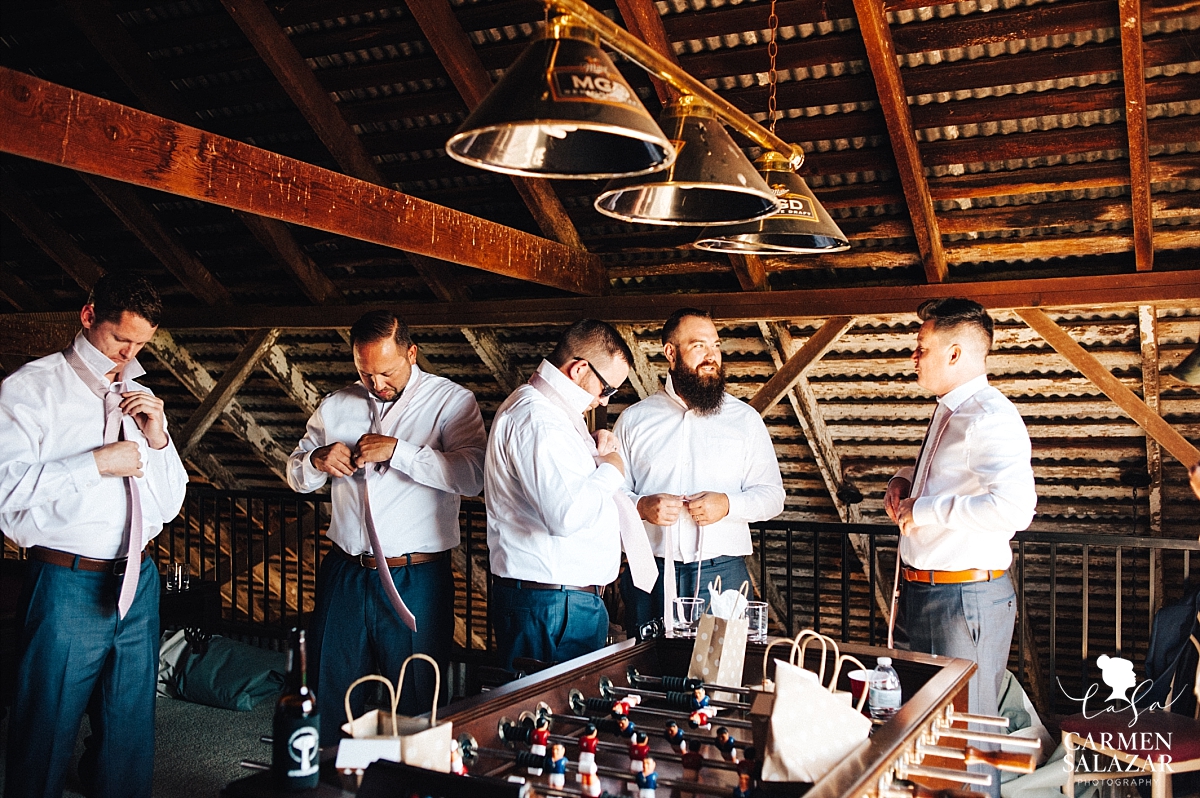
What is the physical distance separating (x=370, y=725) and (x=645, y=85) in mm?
4093


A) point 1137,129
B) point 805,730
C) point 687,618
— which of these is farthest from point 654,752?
point 1137,129

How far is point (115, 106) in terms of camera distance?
3.51 m

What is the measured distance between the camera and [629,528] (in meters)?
3.76

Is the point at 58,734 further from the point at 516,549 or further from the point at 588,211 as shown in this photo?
the point at 588,211

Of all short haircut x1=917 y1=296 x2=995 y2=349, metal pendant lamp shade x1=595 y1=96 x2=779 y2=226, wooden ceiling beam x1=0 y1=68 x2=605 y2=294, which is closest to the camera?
metal pendant lamp shade x1=595 y1=96 x2=779 y2=226

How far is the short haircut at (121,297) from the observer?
11.2ft

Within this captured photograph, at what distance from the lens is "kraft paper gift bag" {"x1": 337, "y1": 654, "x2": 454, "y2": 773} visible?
1.87 metres

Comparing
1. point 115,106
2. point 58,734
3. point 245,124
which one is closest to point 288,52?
point 245,124

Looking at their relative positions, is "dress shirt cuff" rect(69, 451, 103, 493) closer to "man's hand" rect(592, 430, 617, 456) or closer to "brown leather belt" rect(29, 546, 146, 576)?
"brown leather belt" rect(29, 546, 146, 576)

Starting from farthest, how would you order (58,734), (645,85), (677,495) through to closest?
(645,85) < (677,495) < (58,734)

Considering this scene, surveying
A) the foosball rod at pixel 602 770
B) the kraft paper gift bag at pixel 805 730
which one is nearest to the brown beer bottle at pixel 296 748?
the foosball rod at pixel 602 770

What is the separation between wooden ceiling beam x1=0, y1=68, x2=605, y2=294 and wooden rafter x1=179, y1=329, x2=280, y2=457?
3153 mm

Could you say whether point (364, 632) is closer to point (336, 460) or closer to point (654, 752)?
point (336, 460)

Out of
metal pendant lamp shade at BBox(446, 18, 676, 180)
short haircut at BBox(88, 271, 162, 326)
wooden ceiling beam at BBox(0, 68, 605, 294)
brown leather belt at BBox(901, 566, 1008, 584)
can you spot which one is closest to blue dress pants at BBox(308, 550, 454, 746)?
short haircut at BBox(88, 271, 162, 326)
